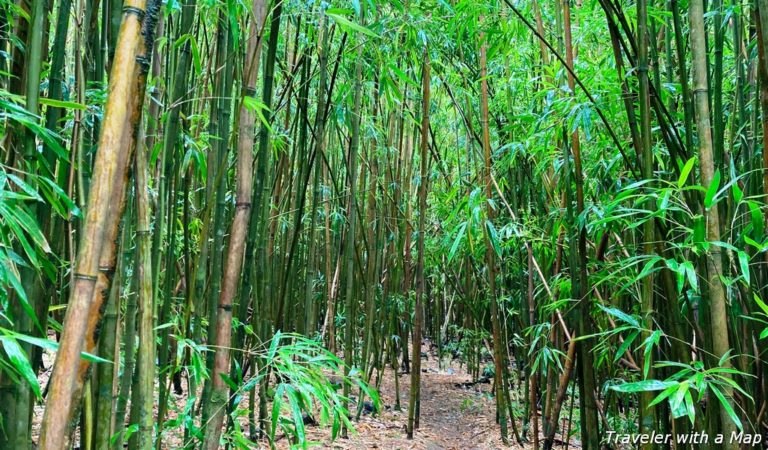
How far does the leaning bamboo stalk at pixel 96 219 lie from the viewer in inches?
25.0

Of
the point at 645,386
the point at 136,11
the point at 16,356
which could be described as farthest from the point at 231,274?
the point at 645,386

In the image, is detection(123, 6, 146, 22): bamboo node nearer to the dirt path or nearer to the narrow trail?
the narrow trail

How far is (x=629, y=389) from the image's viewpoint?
3.88 feet

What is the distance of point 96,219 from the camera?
0.66 metres

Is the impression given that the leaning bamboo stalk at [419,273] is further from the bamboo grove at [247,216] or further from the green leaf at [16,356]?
the green leaf at [16,356]

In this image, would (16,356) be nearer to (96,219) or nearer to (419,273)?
(96,219)

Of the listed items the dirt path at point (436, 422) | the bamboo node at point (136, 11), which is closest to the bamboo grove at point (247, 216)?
the bamboo node at point (136, 11)

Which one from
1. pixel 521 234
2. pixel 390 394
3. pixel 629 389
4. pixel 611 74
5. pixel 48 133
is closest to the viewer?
pixel 48 133

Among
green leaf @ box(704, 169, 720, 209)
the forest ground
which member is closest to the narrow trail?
the forest ground

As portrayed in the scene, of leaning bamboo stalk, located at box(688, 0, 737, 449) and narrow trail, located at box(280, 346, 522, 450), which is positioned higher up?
leaning bamboo stalk, located at box(688, 0, 737, 449)

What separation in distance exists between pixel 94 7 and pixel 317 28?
4.68 feet

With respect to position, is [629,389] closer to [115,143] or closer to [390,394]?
[115,143]

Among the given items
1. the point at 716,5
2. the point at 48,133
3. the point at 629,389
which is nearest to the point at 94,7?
the point at 48,133

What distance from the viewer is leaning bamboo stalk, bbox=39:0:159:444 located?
2.09 feet
